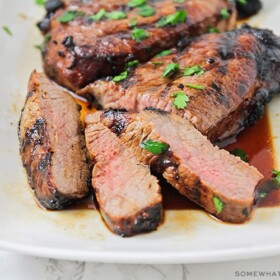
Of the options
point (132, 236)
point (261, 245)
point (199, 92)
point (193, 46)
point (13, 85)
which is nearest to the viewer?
point (261, 245)

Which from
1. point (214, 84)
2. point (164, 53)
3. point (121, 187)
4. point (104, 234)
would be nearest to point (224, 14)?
point (164, 53)

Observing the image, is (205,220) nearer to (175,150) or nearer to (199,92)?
(175,150)

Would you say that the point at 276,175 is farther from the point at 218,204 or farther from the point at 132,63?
the point at 132,63

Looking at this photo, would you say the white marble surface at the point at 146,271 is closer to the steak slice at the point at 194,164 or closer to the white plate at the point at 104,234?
the white plate at the point at 104,234

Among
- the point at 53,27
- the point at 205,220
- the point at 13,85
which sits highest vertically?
the point at 53,27

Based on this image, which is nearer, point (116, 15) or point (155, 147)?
point (155, 147)

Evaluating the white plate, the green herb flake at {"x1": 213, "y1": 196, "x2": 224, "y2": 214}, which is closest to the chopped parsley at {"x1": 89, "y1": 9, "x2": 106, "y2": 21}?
the white plate

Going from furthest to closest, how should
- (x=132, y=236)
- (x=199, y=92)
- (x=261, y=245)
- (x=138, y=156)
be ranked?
1. (x=199, y=92)
2. (x=138, y=156)
3. (x=132, y=236)
4. (x=261, y=245)

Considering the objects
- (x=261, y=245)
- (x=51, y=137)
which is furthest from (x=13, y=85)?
(x=261, y=245)
